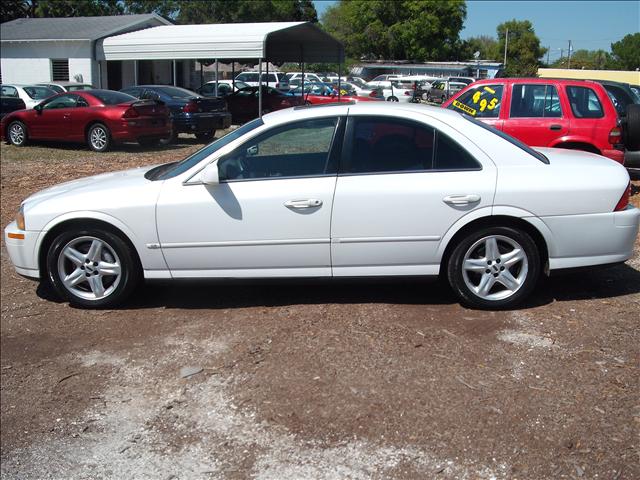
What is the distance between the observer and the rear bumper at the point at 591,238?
5039 millimetres

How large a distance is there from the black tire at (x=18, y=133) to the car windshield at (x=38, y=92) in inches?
191

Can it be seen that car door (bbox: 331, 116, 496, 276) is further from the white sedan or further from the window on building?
the window on building

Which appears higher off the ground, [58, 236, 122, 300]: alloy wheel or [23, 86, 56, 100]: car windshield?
[23, 86, 56, 100]: car windshield

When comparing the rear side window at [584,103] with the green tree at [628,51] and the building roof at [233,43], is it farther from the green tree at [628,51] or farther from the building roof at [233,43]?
the green tree at [628,51]

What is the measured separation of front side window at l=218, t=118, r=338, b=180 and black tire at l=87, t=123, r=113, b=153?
36.8 ft

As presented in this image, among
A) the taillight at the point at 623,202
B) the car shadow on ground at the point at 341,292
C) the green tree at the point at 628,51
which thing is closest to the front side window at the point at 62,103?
the car shadow on ground at the point at 341,292

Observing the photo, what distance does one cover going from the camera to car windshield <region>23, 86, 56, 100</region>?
21.3 m

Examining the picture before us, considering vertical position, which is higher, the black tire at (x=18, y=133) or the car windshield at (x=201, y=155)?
the car windshield at (x=201, y=155)

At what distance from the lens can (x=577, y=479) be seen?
126 inches

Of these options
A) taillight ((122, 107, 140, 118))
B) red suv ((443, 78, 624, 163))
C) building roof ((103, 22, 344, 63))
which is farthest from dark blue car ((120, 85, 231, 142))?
red suv ((443, 78, 624, 163))

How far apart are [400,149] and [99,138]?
1203 cm

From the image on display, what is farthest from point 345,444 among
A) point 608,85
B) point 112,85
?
point 112,85

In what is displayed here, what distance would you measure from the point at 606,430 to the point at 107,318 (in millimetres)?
3591

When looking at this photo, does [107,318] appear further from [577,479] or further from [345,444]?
[577,479]
